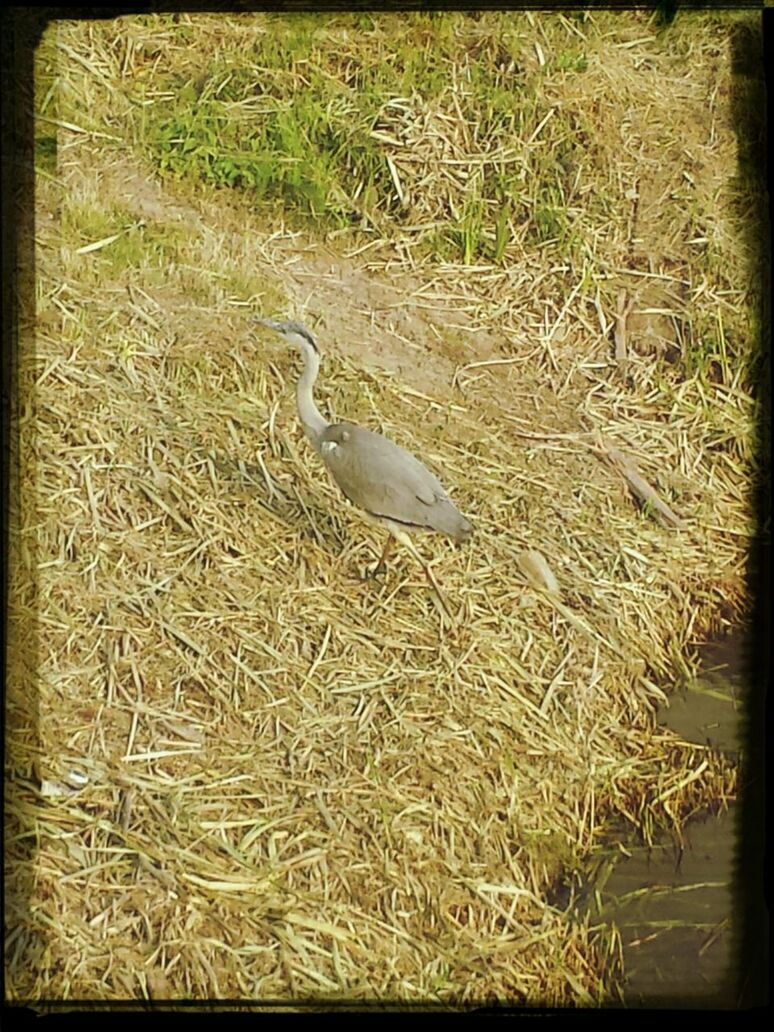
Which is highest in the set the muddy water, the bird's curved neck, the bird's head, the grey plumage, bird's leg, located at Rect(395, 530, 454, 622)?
the bird's head

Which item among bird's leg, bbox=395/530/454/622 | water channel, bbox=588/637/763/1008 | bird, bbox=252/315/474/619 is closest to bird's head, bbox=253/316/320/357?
bird, bbox=252/315/474/619

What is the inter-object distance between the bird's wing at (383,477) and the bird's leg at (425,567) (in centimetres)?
2

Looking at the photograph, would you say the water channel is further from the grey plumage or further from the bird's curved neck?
the bird's curved neck

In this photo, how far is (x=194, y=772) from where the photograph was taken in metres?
1.09

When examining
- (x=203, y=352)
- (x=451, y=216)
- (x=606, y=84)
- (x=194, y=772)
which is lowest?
(x=194, y=772)

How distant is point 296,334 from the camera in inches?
43.9

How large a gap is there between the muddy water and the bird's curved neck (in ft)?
1.81

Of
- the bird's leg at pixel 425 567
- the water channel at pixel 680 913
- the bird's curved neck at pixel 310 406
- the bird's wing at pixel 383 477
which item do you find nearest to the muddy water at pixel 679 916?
the water channel at pixel 680 913

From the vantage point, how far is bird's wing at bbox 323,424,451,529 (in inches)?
43.4

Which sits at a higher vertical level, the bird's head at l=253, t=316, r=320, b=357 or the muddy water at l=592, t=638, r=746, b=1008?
the bird's head at l=253, t=316, r=320, b=357

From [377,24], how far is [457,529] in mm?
561

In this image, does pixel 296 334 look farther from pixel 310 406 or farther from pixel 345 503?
pixel 345 503

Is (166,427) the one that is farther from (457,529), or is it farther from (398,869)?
(398,869)

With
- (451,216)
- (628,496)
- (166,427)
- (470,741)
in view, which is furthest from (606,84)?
(470,741)
